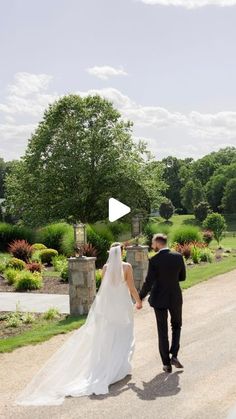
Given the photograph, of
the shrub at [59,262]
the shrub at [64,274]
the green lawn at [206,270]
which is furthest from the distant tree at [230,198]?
the shrub at [64,274]

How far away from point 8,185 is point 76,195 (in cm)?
A: 789

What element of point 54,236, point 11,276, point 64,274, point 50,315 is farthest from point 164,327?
point 54,236

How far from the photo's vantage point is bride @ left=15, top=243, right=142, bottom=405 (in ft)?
23.0

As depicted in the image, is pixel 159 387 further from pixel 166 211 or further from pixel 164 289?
pixel 166 211

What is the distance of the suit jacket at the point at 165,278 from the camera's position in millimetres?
7805

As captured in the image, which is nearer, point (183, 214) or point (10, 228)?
point (10, 228)

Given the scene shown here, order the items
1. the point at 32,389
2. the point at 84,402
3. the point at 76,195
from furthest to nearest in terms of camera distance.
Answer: the point at 76,195
the point at 32,389
the point at 84,402

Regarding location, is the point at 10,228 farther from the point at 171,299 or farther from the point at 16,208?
the point at 171,299

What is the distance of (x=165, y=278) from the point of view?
7809mm

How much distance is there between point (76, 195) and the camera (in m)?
40.8

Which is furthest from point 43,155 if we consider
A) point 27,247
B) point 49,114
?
point 27,247

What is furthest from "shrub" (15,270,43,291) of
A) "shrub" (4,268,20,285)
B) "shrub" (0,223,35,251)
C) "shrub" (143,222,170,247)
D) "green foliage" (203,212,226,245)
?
"green foliage" (203,212,226,245)

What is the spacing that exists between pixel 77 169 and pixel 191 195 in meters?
51.3

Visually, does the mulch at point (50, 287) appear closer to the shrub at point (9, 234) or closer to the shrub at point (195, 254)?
the shrub at point (195, 254)
